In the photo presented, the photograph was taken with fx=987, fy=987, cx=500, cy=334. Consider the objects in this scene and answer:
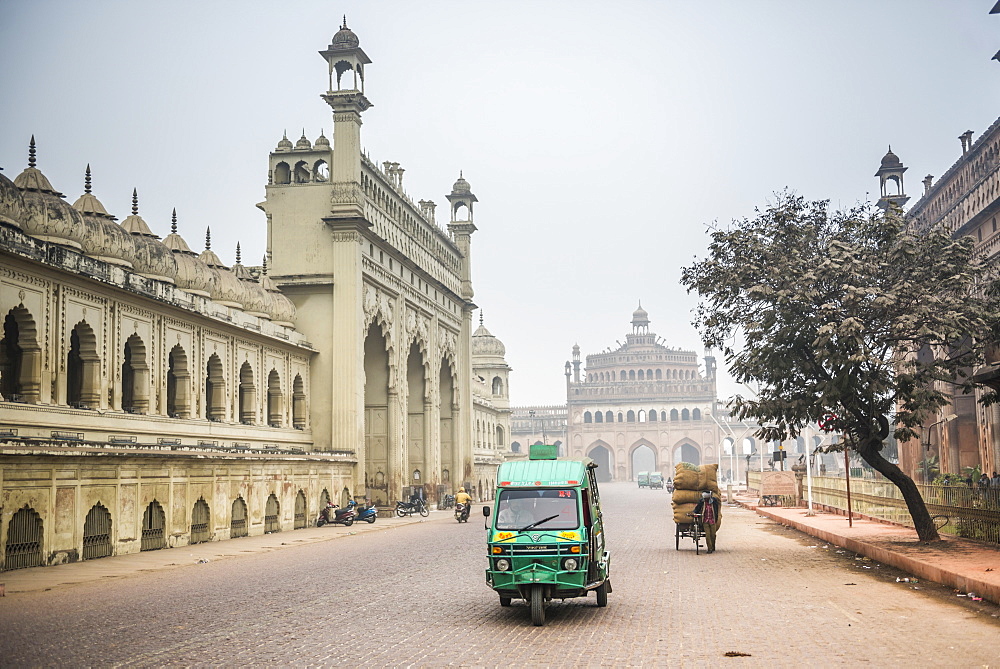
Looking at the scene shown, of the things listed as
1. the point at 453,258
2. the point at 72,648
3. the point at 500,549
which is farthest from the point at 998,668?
the point at 453,258

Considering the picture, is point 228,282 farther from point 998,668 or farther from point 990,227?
point 998,668

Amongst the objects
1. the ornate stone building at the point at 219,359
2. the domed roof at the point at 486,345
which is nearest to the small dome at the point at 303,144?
the ornate stone building at the point at 219,359

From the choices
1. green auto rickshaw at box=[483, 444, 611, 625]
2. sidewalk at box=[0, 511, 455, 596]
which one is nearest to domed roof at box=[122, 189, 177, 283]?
sidewalk at box=[0, 511, 455, 596]

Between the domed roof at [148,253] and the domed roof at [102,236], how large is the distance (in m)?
0.50

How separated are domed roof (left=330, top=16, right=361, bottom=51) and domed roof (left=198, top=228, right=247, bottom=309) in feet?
31.2

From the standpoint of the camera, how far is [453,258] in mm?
50250

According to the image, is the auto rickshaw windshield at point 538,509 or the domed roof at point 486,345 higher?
the domed roof at point 486,345

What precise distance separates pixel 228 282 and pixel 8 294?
10.9m

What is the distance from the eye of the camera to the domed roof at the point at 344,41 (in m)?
35.3

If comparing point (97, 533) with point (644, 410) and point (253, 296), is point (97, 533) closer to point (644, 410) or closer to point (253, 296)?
point (253, 296)

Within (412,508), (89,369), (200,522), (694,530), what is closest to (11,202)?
(89,369)

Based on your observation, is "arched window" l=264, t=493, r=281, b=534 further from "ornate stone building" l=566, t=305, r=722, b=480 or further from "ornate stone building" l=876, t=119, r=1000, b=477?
"ornate stone building" l=566, t=305, r=722, b=480

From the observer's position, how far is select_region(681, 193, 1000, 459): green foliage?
17.0 m

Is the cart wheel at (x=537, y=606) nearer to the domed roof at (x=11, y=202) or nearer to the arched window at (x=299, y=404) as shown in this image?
the domed roof at (x=11, y=202)
